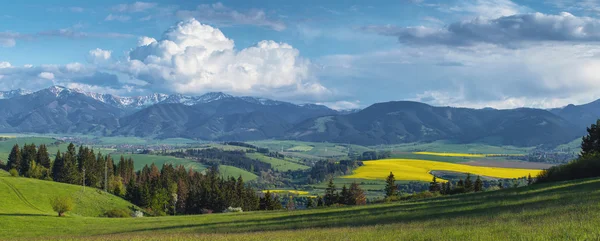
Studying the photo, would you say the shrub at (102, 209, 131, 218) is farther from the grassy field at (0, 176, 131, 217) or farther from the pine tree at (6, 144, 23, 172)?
the pine tree at (6, 144, 23, 172)

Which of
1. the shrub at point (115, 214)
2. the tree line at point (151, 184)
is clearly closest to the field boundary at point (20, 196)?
the shrub at point (115, 214)

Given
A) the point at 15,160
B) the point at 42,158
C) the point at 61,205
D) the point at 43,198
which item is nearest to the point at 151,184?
the point at 43,198

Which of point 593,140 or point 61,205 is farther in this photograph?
point 593,140

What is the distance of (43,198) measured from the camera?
93250mm

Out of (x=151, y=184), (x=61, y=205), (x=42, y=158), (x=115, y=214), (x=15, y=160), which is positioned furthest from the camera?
(x=42, y=158)

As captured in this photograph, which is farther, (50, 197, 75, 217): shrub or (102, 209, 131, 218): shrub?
(102, 209, 131, 218): shrub

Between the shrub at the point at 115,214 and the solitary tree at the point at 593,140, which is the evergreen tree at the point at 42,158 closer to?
the shrub at the point at 115,214

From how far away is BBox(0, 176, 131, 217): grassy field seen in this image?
80875mm

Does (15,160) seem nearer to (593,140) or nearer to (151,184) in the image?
(151,184)

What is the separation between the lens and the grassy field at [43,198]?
8088cm

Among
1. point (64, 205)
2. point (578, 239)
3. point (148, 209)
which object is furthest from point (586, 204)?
point (148, 209)

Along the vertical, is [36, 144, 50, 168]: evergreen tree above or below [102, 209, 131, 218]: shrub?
above

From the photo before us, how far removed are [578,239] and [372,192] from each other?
6263 inches

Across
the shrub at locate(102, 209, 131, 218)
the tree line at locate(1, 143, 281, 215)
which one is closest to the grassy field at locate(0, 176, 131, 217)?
the shrub at locate(102, 209, 131, 218)
